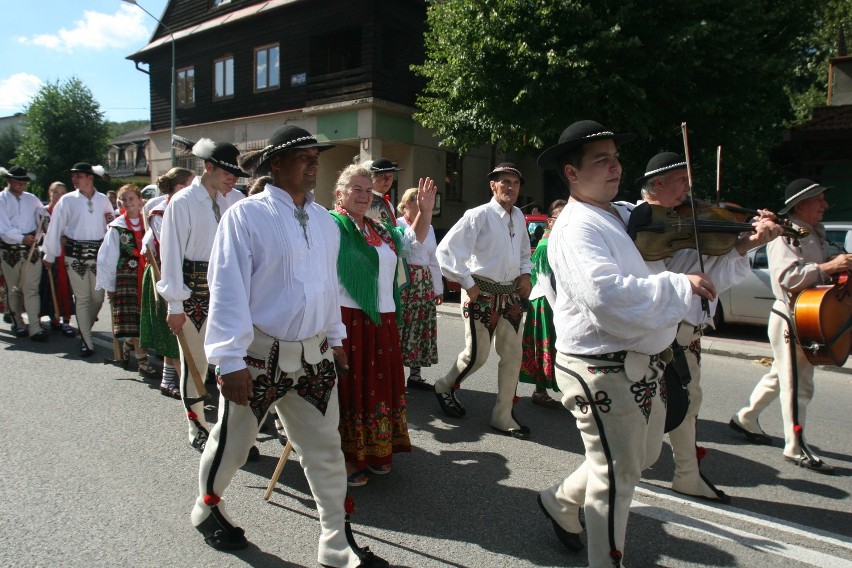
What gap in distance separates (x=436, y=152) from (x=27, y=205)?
1466 centimetres

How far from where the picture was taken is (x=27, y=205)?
8.59 m

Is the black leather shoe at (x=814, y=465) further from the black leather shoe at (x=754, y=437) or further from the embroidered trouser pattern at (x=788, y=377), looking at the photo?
the black leather shoe at (x=754, y=437)

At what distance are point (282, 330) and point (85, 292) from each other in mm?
5822

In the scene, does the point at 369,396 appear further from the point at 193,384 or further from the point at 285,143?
the point at 285,143

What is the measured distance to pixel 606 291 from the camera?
238 cm

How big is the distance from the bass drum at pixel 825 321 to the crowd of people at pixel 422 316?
0.12 m

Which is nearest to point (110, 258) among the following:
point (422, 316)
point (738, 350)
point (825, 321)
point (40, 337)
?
point (40, 337)

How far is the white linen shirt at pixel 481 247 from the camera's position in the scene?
507cm

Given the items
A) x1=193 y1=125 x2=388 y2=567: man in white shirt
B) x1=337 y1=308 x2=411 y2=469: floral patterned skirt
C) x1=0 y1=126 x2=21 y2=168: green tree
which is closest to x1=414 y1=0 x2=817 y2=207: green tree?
x1=337 y1=308 x2=411 y2=469: floral patterned skirt

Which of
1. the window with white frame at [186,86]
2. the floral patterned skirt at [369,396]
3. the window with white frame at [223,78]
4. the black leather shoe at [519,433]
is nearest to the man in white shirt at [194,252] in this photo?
the floral patterned skirt at [369,396]

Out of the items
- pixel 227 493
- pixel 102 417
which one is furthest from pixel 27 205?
pixel 227 493

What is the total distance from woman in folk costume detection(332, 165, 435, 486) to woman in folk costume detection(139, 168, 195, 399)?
215 centimetres

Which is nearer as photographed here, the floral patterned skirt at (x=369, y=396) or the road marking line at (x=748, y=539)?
the road marking line at (x=748, y=539)

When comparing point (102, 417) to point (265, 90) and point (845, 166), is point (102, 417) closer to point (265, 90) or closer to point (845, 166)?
point (845, 166)
